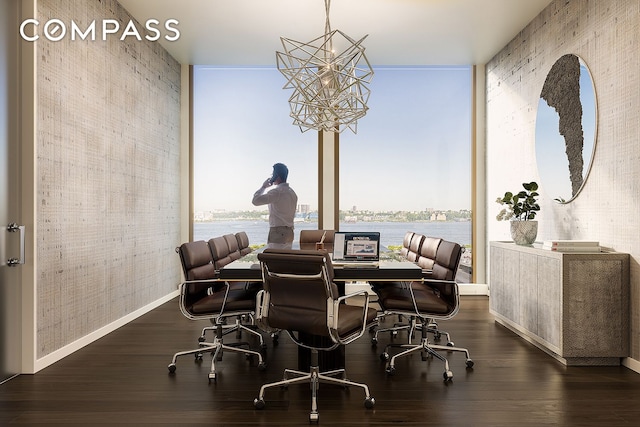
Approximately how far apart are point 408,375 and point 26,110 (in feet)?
11.8

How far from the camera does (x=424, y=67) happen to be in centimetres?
752

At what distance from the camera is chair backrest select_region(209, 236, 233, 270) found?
4398mm

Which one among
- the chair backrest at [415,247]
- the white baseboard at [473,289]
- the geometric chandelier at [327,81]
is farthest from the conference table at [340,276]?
the white baseboard at [473,289]

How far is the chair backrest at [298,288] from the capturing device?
2.86m

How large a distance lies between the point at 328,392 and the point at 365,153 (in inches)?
189

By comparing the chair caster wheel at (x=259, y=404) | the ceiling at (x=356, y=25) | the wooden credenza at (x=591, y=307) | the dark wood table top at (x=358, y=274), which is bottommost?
the chair caster wheel at (x=259, y=404)

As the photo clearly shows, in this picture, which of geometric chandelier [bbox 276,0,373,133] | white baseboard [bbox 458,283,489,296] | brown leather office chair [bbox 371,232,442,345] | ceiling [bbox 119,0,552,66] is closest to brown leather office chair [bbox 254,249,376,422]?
brown leather office chair [bbox 371,232,442,345]

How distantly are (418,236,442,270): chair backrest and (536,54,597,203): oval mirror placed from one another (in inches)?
60.8

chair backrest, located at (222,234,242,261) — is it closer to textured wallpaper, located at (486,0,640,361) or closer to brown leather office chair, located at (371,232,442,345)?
brown leather office chair, located at (371,232,442,345)

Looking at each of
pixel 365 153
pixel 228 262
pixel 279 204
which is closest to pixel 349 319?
pixel 228 262

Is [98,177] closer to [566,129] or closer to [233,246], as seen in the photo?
[233,246]

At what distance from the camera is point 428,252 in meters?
4.41

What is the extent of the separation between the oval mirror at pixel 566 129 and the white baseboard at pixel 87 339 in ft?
15.8

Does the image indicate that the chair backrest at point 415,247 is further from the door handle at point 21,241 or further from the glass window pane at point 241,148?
the door handle at point 21,241
